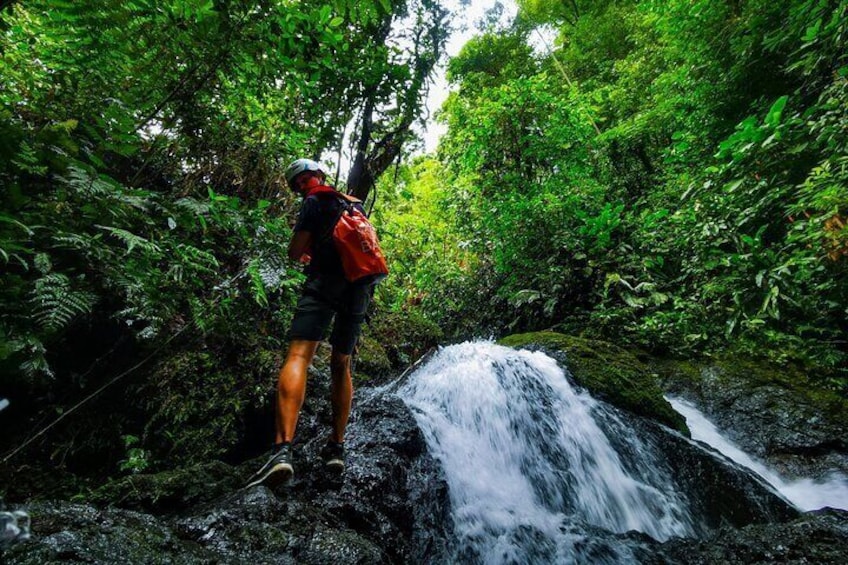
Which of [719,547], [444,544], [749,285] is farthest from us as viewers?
[749,285]

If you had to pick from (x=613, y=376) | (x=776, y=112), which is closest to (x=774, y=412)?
(x=613, y=376)

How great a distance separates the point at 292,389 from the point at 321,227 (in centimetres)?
114

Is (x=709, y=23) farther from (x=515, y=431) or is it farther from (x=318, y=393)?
(x=318, y=393)

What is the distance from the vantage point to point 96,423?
9.36 feet

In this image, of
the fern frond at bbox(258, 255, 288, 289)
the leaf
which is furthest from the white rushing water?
the fern frond at bbox(258, 255, 288, 289)

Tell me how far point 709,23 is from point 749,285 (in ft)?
14.9

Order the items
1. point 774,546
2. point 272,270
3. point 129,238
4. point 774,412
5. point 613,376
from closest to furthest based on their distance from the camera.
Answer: point 129,238 < point 774,546 < point 272,270 < point 774,412 < point 613,376

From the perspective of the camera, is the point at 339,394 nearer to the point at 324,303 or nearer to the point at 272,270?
the point at 324,303

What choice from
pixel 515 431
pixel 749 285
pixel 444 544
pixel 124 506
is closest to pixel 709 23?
pixel 749 285

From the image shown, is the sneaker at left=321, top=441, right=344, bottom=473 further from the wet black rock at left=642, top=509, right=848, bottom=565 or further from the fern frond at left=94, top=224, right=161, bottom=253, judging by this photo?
the wet black rock at left=642, top=509, right=848, bottom=565

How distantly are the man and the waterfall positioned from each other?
53.1 inches

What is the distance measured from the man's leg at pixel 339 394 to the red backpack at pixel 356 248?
602 millimetres

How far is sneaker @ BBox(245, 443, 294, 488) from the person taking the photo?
229cm

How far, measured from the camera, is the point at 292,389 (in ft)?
8.19
